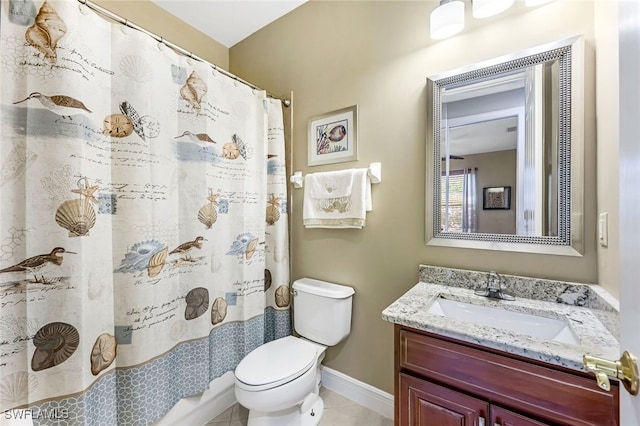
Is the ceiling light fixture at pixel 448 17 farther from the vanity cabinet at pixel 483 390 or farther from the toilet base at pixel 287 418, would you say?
the toilet base at pixel 287 418

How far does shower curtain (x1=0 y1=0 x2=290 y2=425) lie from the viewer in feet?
2.99

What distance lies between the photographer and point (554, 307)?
3.37 feet

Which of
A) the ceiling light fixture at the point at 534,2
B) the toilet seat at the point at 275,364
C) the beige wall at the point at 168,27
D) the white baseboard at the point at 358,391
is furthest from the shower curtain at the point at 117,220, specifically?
the ceiling light fixture at the point at 534,2

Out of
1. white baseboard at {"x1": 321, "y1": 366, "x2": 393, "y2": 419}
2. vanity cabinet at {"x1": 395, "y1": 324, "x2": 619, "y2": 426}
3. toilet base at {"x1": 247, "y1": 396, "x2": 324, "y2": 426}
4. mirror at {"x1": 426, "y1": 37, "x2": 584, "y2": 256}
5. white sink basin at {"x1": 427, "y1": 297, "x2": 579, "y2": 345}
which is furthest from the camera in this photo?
white baseboard at {"x1": 321, "y1": 366, "x2": 393, "y2": 419}

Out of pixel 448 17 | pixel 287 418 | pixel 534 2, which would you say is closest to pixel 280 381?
pixel 287 418

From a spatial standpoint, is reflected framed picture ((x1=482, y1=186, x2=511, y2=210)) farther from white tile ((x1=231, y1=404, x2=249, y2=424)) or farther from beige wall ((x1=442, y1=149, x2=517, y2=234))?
white tile ((x1=231, y1=404, x2=249, y2=424))

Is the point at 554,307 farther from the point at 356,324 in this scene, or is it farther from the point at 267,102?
the point at 267,102

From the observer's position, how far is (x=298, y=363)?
4.45ft

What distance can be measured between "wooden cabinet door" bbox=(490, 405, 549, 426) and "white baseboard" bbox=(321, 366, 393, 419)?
84 centimetres

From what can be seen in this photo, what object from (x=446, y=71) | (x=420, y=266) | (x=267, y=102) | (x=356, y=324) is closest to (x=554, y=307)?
(x=420, y=266)

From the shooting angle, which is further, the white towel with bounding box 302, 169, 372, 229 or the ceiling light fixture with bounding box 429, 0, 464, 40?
the white towel with bounding box 302, 169, 372, 229

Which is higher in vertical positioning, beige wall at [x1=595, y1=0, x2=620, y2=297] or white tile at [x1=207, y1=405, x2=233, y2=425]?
beige wall at [x1=595, y1=0, x2=620, y2=297]

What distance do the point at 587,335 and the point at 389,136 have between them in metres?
1.16

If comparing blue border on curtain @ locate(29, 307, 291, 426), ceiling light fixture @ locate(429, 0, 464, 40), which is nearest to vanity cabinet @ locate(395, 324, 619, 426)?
blue border on curtain @ locate(29, 307, 291, 426)
